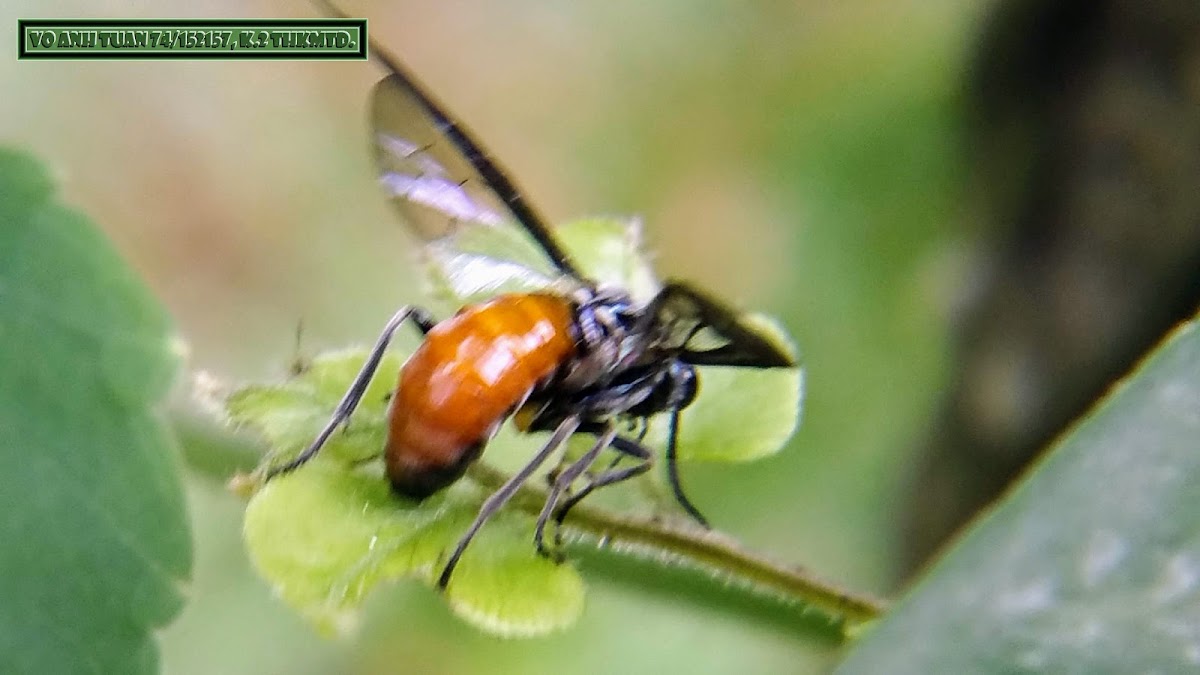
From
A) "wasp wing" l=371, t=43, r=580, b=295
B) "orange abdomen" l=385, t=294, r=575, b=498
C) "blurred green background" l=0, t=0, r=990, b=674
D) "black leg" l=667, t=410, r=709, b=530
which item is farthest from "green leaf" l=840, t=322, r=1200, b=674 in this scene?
"blurred green background" l=0, t=0, r=990, b=674

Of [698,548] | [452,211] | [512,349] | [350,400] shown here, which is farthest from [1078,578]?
[452,211]

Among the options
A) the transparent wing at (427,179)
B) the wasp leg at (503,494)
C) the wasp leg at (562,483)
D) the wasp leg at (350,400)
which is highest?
the transparent wing at (427,179)

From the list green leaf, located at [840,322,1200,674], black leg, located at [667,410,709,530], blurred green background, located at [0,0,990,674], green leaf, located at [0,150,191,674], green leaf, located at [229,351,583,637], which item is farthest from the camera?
blurred green background, located at [0,0,990,674]

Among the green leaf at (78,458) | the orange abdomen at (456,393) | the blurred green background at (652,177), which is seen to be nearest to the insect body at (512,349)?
the orange abdomen at (456,393)

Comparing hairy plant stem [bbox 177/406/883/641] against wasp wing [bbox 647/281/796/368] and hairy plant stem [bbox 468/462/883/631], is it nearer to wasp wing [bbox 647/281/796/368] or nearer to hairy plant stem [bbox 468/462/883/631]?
hairy plant stem [bbox 468/462/883/631]

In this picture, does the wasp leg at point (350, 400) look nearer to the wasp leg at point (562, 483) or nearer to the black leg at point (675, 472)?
the wasp leg at point (562, 483)

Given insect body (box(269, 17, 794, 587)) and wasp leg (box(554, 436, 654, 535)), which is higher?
insect body (box(269, 17, 794, 587))

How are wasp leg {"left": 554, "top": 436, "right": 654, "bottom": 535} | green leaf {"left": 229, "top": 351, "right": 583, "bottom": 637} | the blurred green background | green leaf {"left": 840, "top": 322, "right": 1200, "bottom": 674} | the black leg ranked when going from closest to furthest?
green leaf {"left": 840, "top": 322, "right": 1200, "bottom": 674}, green leaf {"left": 229, "top": 351, "right": 583, "bottom": 637}, wasp leg {"left": 554, "top": 436, "right": 654, "bottom": 535}, the black leg, the blurred green background

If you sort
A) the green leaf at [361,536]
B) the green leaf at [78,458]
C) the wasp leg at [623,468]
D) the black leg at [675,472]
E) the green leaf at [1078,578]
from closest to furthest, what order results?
1. the green leaf at [1078,578]
2. the green leaf at [361,536]
3. the green leaf at [78,458]
4. the wasp leg at [623,468]
5. the black leg at [675,472]
